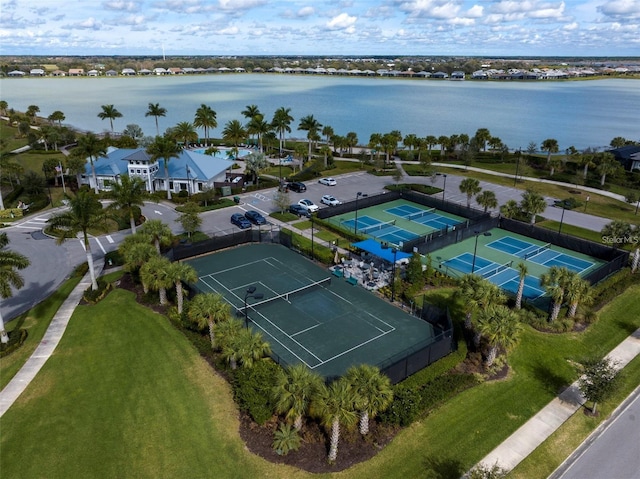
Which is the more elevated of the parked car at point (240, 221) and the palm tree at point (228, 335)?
the palm tree at point (228, 335)

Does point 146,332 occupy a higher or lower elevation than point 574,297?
lower

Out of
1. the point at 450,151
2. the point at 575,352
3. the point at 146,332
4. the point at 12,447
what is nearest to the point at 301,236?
the point at 146,332

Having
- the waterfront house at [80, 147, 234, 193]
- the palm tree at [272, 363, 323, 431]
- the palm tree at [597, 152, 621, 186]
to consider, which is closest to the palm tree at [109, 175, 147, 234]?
the waterfront house at [80, 147, 234, 193]

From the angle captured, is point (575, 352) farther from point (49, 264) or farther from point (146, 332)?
point (49, 264)

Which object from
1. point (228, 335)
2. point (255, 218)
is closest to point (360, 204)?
point (255, 218)

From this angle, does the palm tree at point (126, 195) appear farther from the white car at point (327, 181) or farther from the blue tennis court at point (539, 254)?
the blue tennis court at point (539, 254)

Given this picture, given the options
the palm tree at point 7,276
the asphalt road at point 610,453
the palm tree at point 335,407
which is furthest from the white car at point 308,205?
the asphalt road at point 610,453
